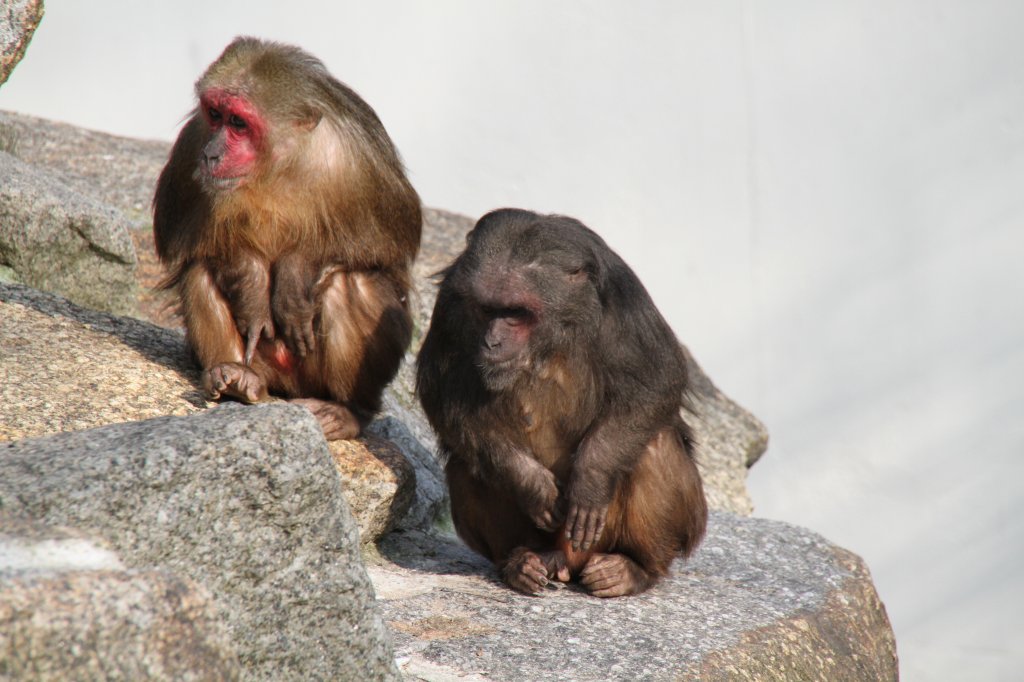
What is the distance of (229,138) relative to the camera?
548 centimetres

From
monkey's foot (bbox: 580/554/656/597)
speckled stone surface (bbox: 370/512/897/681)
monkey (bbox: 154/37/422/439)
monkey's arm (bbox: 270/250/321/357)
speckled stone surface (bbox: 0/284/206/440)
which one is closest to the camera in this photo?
speckled stone surface (bbox: 370/512/897/681)

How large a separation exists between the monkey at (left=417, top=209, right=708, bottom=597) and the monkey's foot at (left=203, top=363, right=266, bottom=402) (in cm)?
76

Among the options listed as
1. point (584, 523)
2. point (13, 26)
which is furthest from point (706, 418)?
point (13, 26)

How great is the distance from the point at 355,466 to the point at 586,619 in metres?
1.35

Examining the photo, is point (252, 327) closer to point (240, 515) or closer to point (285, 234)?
point (285, 234)

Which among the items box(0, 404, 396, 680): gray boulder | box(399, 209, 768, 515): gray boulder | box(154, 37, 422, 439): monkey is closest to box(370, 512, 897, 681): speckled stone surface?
box(0, 404, 396, 680): gray boulder

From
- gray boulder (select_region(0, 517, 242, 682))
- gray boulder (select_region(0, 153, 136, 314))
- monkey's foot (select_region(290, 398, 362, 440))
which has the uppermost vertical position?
monkey's foot (select_region(290, 398, 362, 440))

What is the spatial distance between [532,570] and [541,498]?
0.32 meters

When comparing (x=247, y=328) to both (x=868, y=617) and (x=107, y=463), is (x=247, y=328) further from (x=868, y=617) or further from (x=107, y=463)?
(x=868, y=617)

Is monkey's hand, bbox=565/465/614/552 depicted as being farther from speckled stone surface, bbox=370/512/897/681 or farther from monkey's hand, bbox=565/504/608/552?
speckled stone surface, bbox=370/512/897/681

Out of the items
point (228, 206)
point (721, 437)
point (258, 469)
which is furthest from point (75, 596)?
point (721, 437)

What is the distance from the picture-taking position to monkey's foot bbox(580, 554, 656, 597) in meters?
5.36

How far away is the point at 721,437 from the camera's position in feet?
29.6

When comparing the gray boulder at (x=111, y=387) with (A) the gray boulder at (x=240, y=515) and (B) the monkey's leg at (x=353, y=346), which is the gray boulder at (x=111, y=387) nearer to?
(B) the monkey's leg at (x=353, y=346)
